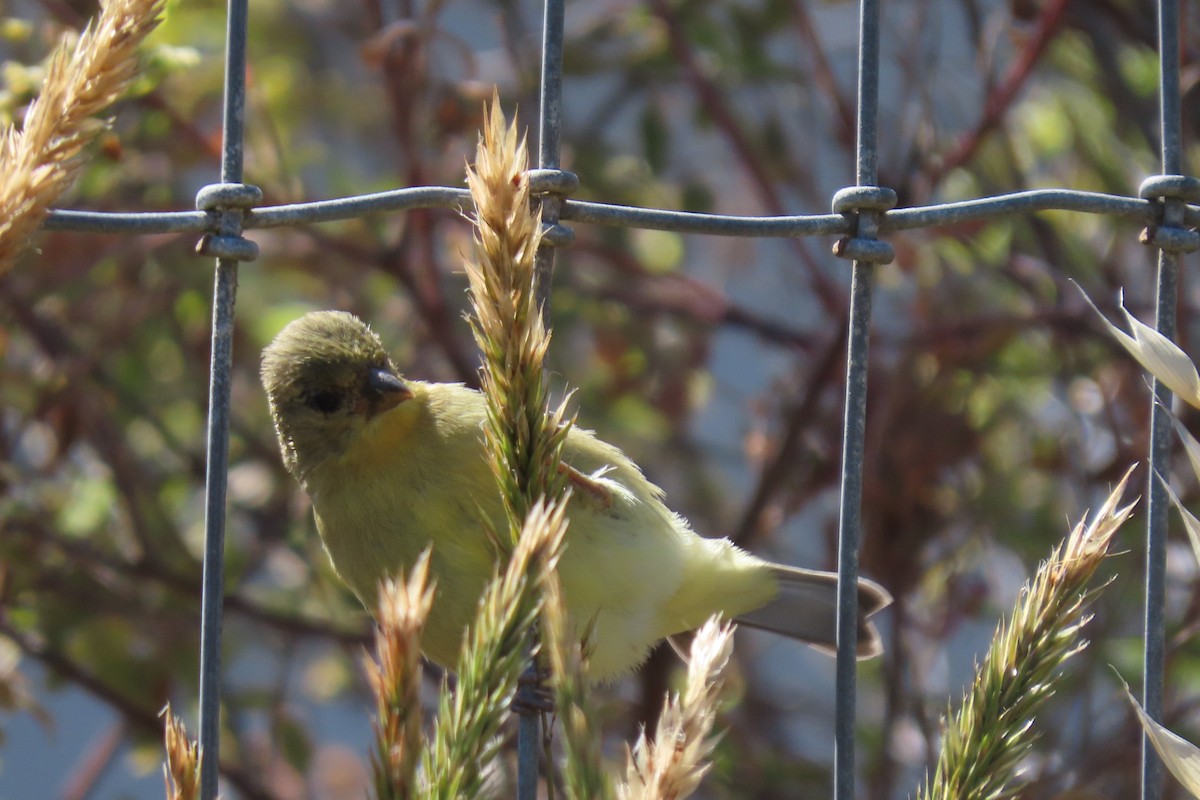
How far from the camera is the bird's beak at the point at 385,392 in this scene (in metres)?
2.78

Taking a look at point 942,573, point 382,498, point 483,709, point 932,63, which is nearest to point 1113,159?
point 932,63

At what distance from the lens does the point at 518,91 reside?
4180 mm

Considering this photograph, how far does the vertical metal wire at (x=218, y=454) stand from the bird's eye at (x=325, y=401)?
117 cm

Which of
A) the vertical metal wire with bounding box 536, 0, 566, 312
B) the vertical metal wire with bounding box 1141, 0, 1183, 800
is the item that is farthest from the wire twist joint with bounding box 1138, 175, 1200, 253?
the vertical metal wire with bounding box 536, 0, 566, 312

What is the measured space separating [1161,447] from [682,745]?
895 mm

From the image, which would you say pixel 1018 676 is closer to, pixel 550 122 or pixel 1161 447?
pixel 1161 447

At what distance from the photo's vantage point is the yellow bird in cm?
255

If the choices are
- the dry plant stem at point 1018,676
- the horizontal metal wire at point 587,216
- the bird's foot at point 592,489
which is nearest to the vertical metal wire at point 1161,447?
the horizontal metal wire at point 587,216

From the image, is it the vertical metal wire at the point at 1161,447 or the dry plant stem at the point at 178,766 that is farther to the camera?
the vertical metal wire at the point at 1161,447

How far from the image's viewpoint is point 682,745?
1.28m

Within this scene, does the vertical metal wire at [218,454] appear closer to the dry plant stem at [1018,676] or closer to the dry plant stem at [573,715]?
the dry plant stem at [573,715]

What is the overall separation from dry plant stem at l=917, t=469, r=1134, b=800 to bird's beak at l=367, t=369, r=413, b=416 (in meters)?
1.54

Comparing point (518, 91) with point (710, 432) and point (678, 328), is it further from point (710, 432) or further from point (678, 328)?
point (710, 432)

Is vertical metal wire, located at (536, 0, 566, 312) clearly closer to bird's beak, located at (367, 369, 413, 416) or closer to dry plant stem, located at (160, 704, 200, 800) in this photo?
dry plant stem, located at (160, 704, 200, 800)
